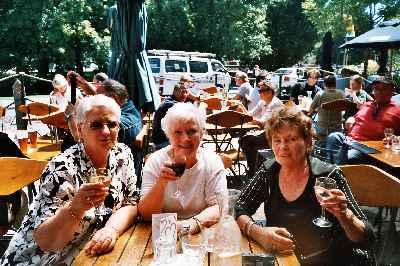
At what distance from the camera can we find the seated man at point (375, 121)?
536 cm

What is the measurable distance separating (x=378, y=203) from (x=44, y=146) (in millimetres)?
3994

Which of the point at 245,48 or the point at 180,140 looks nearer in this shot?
the point at 180,140

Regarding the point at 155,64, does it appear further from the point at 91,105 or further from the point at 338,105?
the point at 91,105

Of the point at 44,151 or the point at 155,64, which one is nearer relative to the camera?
the point at 44,151

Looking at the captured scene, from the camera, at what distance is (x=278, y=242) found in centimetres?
206

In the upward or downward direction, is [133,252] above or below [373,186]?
below

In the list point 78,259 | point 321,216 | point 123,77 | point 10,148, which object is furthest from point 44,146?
point 321,216

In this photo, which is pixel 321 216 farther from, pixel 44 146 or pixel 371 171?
pixel 44 146

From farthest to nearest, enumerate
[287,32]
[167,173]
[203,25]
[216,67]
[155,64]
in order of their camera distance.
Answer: [287,32]
[203,25]
[216,67]
[155,64]
[167,173]

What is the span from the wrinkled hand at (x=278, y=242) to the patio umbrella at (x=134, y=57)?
438 centimetres

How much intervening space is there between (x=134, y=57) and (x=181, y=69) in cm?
1213

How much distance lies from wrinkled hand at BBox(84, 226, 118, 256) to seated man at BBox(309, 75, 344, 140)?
217 inches

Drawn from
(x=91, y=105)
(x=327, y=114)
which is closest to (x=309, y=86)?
(x=327, y=114)

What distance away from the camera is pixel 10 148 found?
12.5ft
